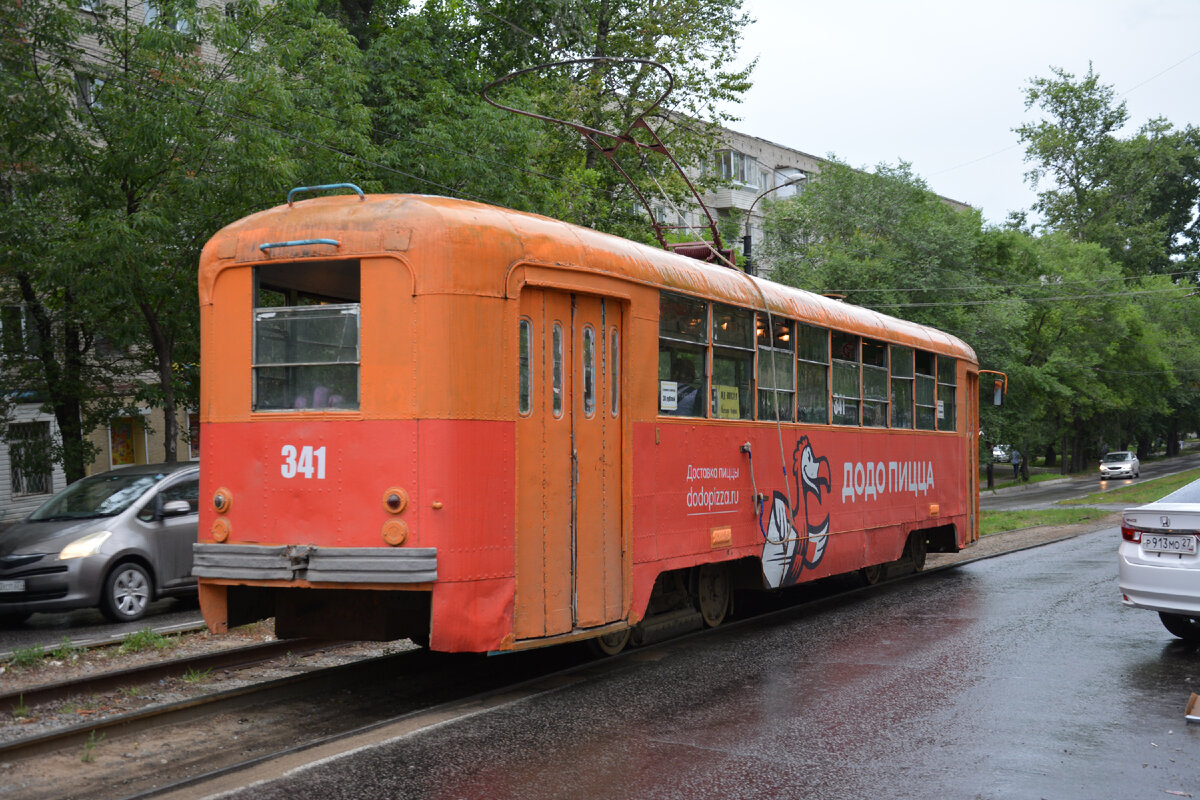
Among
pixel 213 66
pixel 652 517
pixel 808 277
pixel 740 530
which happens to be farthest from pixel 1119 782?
pixel 808 277

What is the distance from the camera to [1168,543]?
9.12m

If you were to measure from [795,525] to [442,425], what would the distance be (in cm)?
513

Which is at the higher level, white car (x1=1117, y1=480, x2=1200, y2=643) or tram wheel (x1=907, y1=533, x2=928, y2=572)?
white car (x1=1117, y1=480, x2=1200, y2=643)

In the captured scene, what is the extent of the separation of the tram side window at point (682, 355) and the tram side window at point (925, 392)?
6.17 metres

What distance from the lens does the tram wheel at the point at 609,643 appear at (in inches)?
353

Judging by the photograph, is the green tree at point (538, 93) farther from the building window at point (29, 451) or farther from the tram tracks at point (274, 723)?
the tram tracks at point (274, 723)

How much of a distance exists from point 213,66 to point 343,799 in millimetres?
13616

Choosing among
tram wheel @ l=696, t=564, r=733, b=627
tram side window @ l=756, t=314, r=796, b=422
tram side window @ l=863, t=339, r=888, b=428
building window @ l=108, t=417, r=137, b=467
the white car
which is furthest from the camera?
building window @ l=108, t=417, r=137, b=467

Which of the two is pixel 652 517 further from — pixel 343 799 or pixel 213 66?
pixel 213 66

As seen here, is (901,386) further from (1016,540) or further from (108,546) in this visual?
(108,546)

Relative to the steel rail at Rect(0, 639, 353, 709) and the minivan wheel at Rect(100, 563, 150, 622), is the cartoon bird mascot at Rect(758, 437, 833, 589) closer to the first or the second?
the steel rail at Rect(0, 639, 353, 709)

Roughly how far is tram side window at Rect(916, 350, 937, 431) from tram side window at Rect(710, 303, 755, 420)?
5.20 metres

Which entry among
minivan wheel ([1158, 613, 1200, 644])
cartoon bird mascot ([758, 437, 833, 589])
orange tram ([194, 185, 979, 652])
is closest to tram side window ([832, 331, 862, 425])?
cartoon bird mascot ([758, 437, 833, 589])

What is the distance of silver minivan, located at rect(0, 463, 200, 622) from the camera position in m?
11.7
